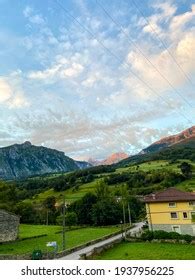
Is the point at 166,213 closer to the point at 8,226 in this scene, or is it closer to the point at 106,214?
the point at 8,226

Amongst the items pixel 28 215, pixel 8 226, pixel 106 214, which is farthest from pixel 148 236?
pixel 28 215

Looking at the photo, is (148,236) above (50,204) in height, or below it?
below

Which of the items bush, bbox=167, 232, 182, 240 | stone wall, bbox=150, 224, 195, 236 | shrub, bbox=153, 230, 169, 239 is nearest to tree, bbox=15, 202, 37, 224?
stone wall, bbox=150, 224, 195, 236

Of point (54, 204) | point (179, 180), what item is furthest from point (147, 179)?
point (54, 204)

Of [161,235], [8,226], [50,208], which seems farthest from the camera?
[50,208]

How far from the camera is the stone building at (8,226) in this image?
176ft

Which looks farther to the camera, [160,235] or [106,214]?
[106,214]

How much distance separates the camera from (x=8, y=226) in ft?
181

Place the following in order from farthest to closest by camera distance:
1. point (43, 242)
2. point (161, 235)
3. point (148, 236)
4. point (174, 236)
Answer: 1. point (43, 242)
2. point (148, 236)
3. point (161, 235)
4. point (174, 236)

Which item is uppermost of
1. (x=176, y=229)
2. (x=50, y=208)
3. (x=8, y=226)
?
(x=50, y=208)

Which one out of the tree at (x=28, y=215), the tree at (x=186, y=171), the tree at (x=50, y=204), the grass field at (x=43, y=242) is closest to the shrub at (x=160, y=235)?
the grass field at (x=43, y=242)

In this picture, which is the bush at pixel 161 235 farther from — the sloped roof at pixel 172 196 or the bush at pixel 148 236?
the sloped roof at pixel 172 196
